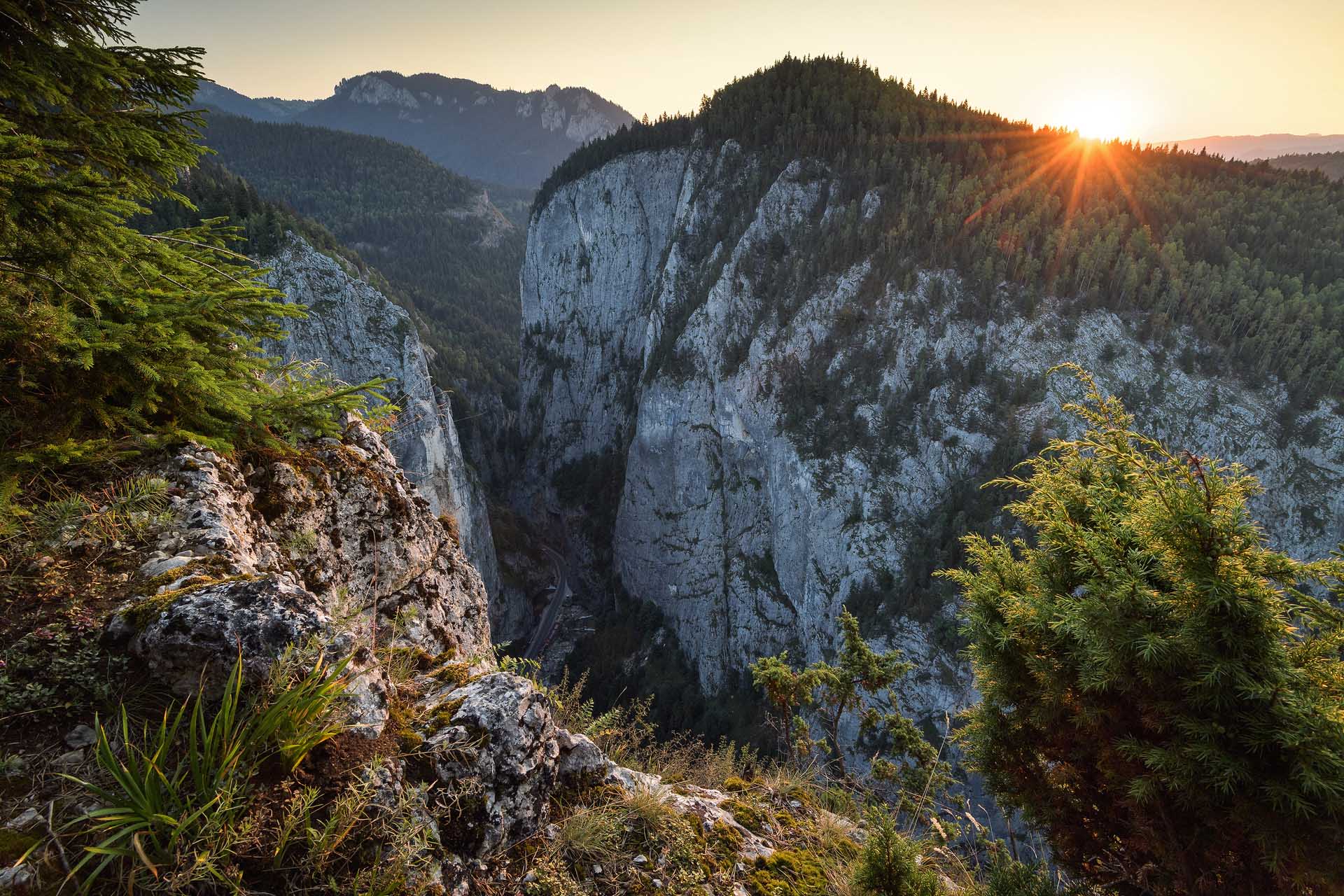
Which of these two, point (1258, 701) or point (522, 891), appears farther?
point (1258, 701)

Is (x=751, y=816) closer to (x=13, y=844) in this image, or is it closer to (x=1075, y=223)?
(x=13, y=844)

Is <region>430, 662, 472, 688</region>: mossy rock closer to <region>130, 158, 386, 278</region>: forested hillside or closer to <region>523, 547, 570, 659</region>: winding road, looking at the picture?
<region>130, 158, 386, 278</region>: forested hillside

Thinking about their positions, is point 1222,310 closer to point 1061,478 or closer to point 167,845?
point 1061,478

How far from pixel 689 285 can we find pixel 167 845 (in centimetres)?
6164

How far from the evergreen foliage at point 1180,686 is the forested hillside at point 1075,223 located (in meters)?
45.5

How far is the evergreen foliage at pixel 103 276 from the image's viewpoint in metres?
3.34

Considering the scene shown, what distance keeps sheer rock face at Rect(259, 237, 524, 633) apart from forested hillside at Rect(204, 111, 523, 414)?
131 ft

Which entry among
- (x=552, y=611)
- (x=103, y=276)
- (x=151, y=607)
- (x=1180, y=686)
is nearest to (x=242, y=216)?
(x=552, y=611)

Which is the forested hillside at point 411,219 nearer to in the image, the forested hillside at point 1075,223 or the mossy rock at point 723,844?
the forested hillside at point 1075,223

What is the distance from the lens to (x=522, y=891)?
3.33m

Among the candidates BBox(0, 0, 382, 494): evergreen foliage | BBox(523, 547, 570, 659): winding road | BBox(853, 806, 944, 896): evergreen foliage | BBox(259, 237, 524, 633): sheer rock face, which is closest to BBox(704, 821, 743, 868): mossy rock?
BBox(853, 806, 944, 896): evergreen foliage

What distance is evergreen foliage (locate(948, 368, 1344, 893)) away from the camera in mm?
3607

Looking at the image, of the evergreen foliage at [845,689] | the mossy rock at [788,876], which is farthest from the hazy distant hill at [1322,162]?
the mossy rock at [788,876]

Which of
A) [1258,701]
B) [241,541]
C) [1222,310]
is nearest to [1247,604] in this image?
[1258,701]
